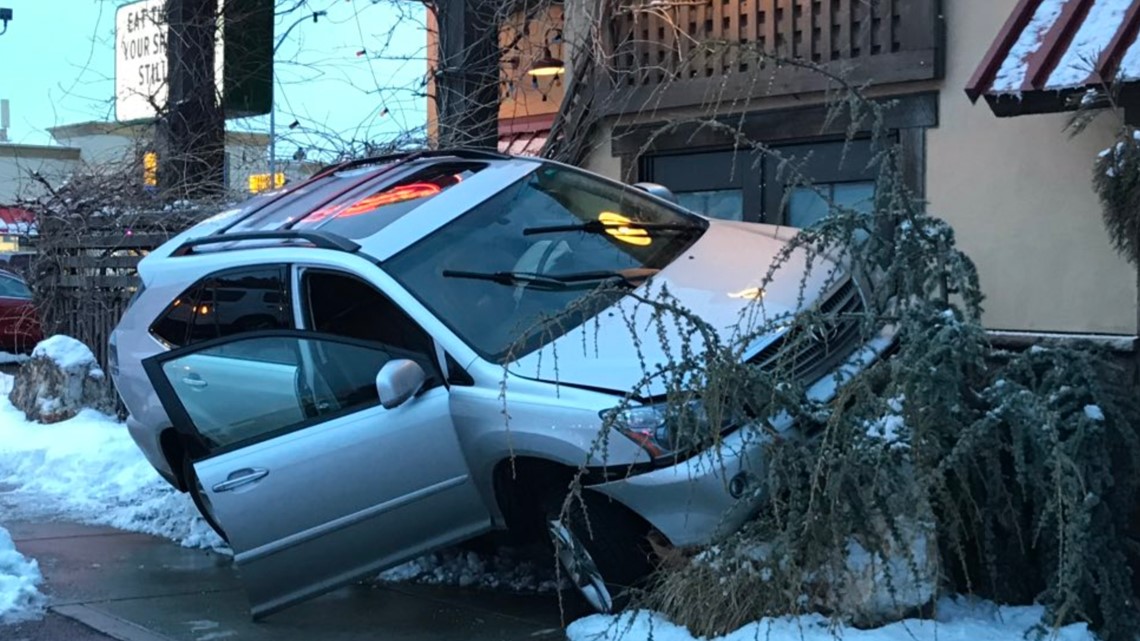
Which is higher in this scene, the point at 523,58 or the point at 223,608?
the point at 523,58

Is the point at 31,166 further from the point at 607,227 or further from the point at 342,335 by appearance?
the point at 607,227

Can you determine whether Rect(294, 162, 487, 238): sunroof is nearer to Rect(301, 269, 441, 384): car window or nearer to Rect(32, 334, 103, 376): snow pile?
Rect(301, 269, 441, 384): car window

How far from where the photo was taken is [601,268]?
251 inches

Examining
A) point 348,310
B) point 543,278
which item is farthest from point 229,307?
point 543,278

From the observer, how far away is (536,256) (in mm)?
6453

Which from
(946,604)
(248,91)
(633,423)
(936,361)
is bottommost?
(946,604)

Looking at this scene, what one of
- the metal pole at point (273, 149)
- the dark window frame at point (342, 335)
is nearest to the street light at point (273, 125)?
the metal pole at point (273, 149)

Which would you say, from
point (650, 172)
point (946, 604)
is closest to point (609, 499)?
point (946, 604)

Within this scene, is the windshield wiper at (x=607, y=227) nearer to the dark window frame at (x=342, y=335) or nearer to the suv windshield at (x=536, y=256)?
the suv windshield at (x=536, y=256)

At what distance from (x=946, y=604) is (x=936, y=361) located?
3.56ft

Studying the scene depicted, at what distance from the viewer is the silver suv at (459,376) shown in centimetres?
532

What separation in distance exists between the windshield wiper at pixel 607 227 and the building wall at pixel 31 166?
797cm

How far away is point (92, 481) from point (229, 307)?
3.34 metres

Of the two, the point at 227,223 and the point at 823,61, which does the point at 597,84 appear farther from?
the point at 227,223
